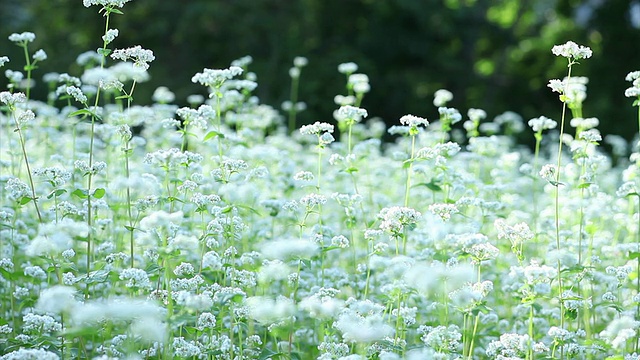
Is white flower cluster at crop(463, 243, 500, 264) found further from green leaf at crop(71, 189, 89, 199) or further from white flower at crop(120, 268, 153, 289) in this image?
green leaf at crop(71, 189, 89, 199)

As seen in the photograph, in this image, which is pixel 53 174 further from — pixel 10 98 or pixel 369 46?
pixel 369 46

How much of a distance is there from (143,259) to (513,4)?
21.2 metres

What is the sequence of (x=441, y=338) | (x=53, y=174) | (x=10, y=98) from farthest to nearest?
(x=10, y=98) → (x=53, y=174) → (x=441, y=338)

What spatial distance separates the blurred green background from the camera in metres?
17.8

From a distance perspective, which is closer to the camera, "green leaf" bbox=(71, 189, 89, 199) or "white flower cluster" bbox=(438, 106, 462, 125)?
"green leaf" bbox=(71, 189, 89, 199)

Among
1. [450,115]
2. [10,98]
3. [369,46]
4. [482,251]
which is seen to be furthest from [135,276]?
[369,46]

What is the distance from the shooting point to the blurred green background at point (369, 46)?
58.3 ft

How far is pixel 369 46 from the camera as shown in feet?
63.6

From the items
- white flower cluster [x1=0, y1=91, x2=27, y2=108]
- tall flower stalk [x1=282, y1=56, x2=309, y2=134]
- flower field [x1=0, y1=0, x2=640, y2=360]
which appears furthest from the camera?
tall flower stalk [x1=282, y1=56, x2=309, y2=134]

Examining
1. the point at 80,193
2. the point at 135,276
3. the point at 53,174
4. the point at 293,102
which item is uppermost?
the point at 293,102

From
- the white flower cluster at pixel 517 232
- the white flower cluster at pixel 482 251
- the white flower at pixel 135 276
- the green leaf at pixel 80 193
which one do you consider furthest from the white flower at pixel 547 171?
the green leaf at pixel 80 193

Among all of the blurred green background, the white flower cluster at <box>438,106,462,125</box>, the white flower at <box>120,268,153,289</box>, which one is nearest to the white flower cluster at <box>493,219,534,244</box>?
the white flower cluster at <box>438,106,462,125</box>

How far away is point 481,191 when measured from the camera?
19.3 feet

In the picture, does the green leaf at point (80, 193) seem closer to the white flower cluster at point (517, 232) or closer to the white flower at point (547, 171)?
the white flower cluster at point (517, 232)
